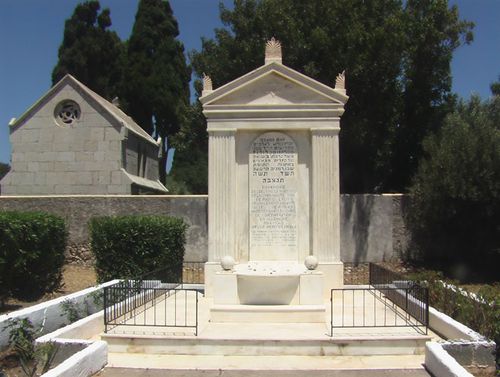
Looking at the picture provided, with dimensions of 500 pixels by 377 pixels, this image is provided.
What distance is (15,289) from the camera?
1327 centimetres

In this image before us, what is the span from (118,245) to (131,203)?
690cm

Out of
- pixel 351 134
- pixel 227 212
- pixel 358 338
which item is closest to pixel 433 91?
pixel 351 134

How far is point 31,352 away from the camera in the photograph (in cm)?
724

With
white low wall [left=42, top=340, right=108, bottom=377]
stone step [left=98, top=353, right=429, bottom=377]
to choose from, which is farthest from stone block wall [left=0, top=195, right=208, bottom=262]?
white low wall [left=42, top=340, right=108, bottom=377]

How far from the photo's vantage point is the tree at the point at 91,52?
3925 cm

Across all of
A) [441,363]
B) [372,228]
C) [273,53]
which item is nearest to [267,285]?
[441,363]

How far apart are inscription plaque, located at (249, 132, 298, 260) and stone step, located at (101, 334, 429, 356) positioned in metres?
4.00

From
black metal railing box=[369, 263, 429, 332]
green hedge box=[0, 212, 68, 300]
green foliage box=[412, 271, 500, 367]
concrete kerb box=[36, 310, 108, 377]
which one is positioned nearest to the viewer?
concrete kerb box=[36, 310, 108, 377]

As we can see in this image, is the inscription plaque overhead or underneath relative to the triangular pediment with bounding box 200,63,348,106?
underneath

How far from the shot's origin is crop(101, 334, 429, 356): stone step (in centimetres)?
824

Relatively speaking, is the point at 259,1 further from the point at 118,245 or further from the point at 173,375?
the point at 173,375

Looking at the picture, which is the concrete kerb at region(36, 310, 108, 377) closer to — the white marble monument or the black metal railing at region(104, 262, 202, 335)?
the black metal railing at region(104, 262, 202, 335)

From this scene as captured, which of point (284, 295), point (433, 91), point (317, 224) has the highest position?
point (433, 91)

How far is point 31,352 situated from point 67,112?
2121cm
